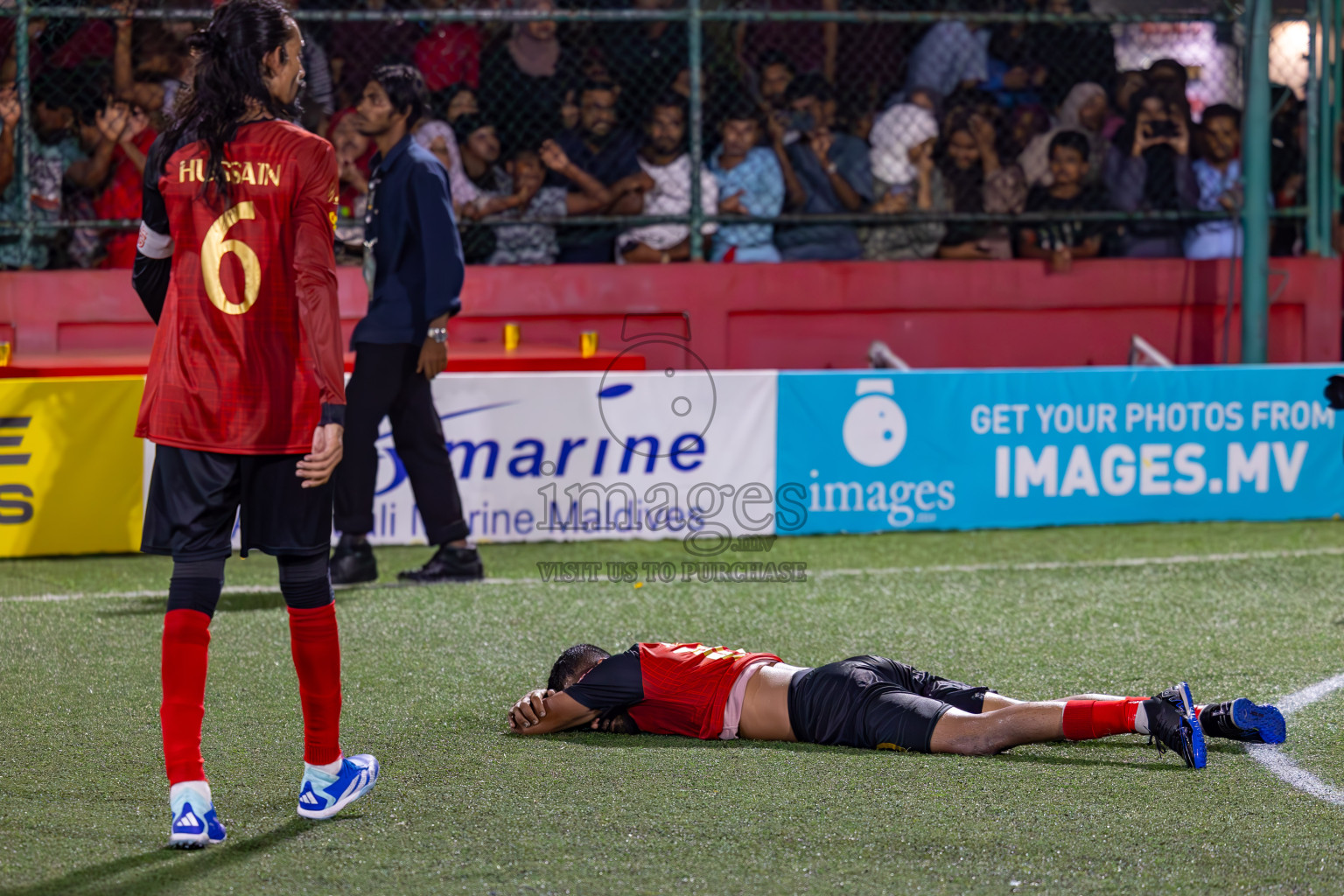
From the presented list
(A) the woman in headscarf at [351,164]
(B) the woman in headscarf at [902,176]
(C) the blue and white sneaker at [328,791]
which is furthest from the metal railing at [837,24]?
(C) the blue and white sneaker at [328,791]

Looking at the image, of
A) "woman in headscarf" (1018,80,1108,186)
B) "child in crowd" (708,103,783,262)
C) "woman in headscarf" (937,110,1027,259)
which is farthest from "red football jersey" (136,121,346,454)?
"woman in headscarf" (1018,80,1108,186)

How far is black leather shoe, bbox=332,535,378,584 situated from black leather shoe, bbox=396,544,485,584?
0.16m

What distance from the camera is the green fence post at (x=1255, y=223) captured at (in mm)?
10156

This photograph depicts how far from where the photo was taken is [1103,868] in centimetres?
324

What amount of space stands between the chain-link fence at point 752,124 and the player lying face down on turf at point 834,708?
5.98 metres

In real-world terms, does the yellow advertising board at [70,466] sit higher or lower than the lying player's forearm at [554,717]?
higher

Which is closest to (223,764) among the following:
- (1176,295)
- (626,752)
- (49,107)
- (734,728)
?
(626,752)

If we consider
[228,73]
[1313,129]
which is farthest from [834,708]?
[1313,129]

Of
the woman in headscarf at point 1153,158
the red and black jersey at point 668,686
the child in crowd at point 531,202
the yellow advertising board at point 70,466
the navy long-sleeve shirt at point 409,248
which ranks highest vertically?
the woman in headscarf at point 1153,158

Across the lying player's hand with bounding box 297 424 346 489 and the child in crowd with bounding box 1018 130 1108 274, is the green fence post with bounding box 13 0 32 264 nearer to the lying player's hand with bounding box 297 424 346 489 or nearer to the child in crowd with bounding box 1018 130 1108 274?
the child in crowd with bounding box 1018 130 1108 274

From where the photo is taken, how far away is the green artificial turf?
Answer: 10.6 feet

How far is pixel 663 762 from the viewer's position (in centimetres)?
409

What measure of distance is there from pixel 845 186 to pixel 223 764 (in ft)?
23.7

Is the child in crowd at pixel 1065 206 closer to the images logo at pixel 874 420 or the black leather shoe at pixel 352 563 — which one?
the images logo at pixel 874 420
